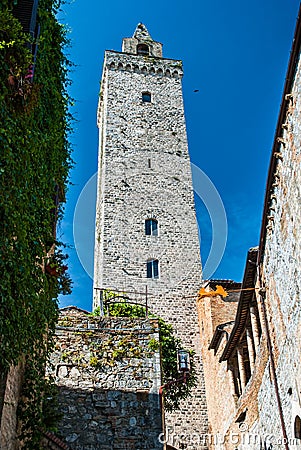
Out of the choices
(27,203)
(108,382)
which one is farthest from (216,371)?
(27,203)

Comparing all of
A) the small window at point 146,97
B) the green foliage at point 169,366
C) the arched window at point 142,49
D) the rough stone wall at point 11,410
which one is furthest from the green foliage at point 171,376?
the arched window at point 142,49

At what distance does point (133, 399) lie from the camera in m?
9.05

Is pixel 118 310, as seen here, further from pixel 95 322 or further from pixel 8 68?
pixel 8 68

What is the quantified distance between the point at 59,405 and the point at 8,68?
223 inches

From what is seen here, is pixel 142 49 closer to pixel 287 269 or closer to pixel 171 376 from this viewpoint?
pixel 171 376

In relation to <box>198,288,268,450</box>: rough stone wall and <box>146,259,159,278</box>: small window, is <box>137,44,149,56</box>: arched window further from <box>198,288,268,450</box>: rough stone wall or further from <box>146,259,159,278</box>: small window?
<box>198,288,268,450</box>: rough stone wall

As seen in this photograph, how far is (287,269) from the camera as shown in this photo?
9008 mm

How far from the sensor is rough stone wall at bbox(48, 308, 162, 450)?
868 cm

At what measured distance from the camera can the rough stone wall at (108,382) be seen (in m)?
8.68

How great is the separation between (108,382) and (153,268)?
12.5 meters

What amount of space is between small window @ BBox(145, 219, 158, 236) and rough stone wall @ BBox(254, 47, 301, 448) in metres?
12.0

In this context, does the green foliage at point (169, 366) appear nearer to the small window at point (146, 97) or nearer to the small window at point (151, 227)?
the small window at point (151, 227)

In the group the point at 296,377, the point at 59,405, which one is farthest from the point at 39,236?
the point at 296,377

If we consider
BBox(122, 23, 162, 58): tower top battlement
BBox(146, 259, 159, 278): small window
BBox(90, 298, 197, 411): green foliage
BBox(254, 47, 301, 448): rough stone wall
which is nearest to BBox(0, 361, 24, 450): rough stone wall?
BBox(254, 47, 301, 448): rough stone wall
